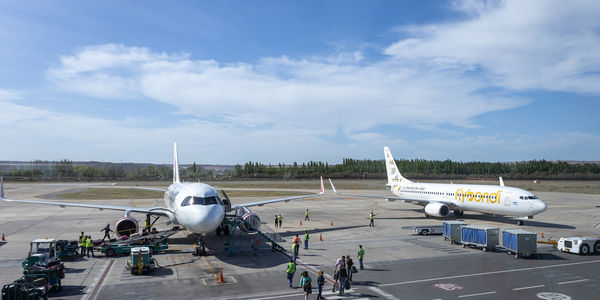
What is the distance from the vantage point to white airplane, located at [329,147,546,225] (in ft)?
119

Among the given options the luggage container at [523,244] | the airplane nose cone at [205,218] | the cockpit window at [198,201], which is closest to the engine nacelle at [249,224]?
the cockpit window at [198,201]

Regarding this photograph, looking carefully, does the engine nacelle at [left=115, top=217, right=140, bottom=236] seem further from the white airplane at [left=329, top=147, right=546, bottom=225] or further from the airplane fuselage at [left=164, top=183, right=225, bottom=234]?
the white airplane at [left=329, top=147, right=546, bottom=225]

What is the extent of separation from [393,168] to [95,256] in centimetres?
4184

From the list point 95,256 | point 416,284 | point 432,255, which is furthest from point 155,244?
point 432,255

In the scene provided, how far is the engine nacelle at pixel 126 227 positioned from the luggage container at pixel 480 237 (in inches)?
932

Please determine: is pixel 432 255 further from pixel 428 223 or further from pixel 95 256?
pixel 95 256

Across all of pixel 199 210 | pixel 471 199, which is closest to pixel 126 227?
pixel 199 210

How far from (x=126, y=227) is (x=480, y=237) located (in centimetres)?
2480

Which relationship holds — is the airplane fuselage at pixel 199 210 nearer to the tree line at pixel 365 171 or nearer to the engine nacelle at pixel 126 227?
the engine nacelle at pixel 126 227

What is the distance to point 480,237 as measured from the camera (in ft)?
88.8

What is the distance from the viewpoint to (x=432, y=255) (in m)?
25.3

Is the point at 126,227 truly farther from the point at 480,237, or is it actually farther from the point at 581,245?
the point at 581,245

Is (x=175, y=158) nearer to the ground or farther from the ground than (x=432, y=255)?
farther from the ground

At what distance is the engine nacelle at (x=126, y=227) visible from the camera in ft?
91.3
